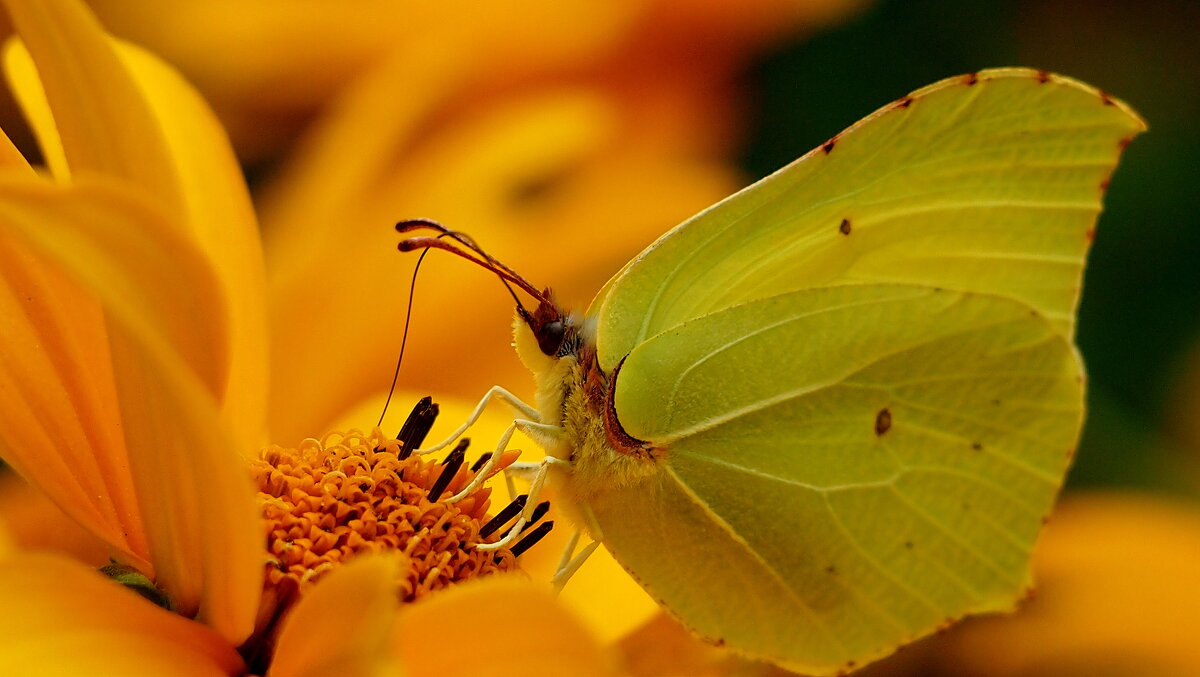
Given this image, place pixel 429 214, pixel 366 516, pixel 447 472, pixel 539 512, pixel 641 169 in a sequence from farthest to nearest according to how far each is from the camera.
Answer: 1. pixel 641 169
2. pixel 429 214
3. pixel 539 512
4. pixel 447 472
5. pixel 366 516

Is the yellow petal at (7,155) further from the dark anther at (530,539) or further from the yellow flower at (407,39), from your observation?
the yellow flower at (407,39)

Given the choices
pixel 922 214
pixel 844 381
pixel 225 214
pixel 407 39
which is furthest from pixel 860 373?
pixel 407 39

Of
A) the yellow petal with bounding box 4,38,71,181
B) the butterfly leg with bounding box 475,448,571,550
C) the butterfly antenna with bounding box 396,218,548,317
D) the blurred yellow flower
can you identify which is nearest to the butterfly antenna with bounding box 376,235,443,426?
the butterfly antenna with bounding box 396,218,548,317

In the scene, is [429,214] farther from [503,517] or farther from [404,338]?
[503,517]

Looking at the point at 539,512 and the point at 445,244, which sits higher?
the point at 445,244

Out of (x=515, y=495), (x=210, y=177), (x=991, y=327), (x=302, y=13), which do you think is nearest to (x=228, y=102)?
(x=302, y=13)

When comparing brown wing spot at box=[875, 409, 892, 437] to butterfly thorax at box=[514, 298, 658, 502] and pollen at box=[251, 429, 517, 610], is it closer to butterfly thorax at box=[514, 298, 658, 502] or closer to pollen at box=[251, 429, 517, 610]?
butterfly thorax at box=[514, 298, 658, 502]
